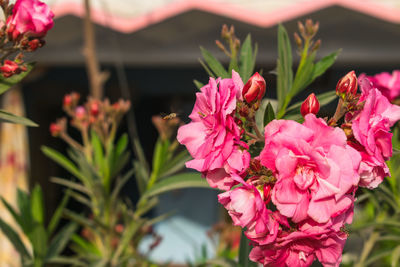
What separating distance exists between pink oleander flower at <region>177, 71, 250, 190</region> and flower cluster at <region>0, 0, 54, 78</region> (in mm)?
342

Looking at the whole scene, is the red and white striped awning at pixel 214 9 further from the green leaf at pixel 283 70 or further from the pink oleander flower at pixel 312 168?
the pink oleander flower at pixel 312 168

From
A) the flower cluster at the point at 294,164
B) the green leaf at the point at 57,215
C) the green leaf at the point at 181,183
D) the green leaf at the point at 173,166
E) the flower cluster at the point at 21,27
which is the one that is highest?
the flower cluster at the point at 21,27

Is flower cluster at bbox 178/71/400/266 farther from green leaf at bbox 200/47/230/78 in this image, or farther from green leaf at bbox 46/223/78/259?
green leaf at bbox 46/223/78/259

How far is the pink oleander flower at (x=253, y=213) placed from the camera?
1.71 ft

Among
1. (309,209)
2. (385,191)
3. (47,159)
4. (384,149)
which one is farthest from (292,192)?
(47,159)

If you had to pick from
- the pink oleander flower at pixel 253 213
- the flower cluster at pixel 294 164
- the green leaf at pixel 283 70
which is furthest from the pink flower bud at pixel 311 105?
the green leaf at pixel 283 70

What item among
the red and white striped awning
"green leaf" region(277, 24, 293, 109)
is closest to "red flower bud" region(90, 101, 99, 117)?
"green leaf" region(277, 24, 293, 109)

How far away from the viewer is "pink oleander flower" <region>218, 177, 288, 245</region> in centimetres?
52

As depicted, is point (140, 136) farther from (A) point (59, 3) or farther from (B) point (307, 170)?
(B) point (307, 170)

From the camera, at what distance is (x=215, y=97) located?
55 cm

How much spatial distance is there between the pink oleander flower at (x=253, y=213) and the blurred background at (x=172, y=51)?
1.02 m

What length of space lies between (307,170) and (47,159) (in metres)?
3.35

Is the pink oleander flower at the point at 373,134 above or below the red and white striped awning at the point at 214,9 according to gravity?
above

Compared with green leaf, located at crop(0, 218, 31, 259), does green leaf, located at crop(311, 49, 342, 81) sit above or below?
above
